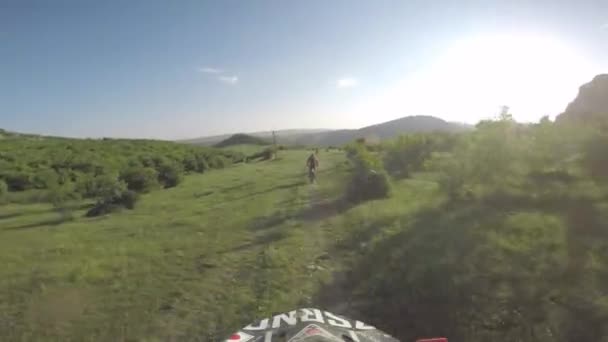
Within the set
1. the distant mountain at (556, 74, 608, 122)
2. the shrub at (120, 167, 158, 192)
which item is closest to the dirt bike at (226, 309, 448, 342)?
the shrub at (120, 167, 158, 192)

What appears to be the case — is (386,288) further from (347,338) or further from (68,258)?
(68,258)

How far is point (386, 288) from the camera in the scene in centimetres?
829

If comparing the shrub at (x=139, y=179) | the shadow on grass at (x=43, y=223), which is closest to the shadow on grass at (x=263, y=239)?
the shadow on grass at (x=43, y=223)

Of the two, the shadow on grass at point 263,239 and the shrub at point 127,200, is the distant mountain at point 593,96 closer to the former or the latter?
the shadow on grass at point 263,239

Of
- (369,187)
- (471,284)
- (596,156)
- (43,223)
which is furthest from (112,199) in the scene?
(596,156)

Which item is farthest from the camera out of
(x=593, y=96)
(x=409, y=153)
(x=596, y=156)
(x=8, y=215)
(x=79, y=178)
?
(x=593, y=96)

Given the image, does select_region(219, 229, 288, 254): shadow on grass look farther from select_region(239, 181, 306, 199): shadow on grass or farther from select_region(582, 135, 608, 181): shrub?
select_region(582, 135, 608, 181): shrub

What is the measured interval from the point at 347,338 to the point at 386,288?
402 centimetres

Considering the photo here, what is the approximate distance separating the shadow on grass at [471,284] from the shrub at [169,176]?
19419 millimetres

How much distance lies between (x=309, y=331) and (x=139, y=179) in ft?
73.9

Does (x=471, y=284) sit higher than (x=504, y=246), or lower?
lower

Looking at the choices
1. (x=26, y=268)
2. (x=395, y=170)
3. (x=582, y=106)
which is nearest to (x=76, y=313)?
(x=26, y=268)

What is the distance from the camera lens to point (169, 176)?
93.1ft

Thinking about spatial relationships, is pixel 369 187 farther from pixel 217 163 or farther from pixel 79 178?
pixel 217 163
